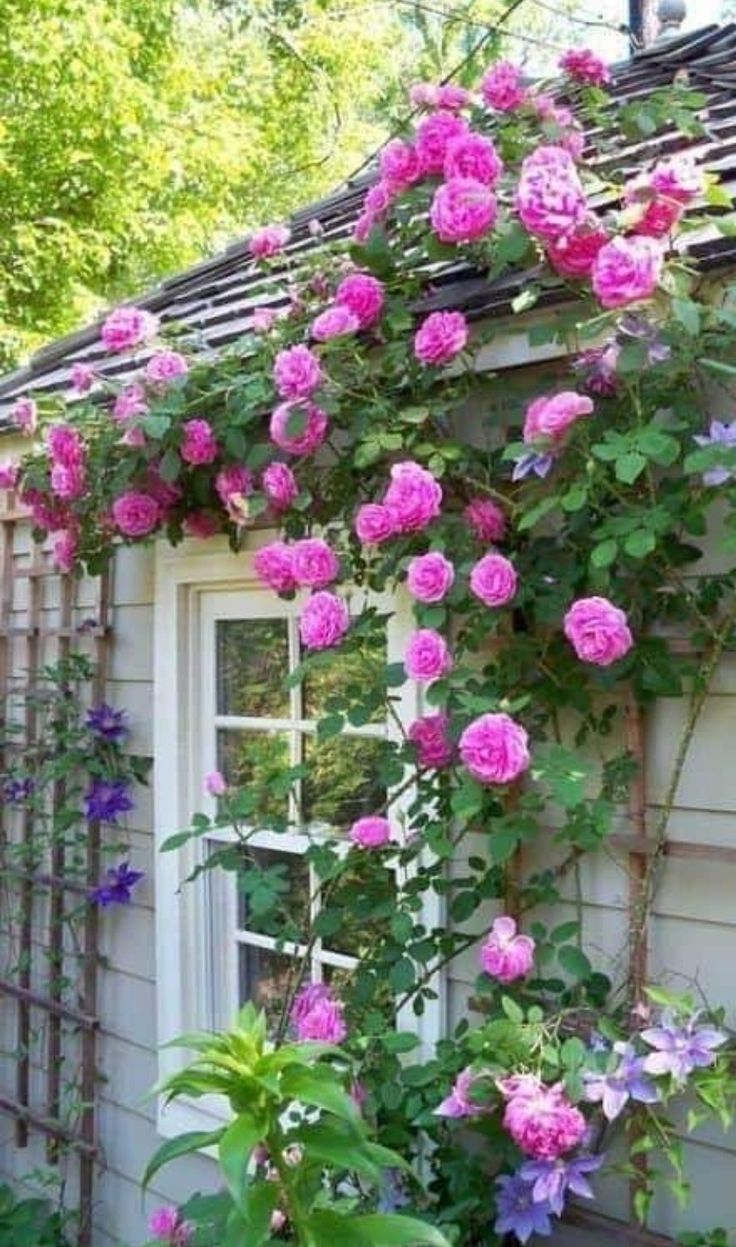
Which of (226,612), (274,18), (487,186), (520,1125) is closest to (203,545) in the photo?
(226,612)

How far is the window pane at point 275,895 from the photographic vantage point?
2.87m

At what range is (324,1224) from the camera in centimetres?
185

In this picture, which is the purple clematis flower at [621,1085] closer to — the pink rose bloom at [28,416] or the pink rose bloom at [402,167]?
the pink rose bloom at [402,167]

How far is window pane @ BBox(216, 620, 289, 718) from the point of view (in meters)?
3.45

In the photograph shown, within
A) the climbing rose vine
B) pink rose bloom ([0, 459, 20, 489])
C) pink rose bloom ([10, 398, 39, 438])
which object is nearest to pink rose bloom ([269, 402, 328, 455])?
the climbing rose vine

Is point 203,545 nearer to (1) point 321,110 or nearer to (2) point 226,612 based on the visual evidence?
(2) point 226,612

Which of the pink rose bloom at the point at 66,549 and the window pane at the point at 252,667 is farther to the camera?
the pink rose bloom at the point at 66,549

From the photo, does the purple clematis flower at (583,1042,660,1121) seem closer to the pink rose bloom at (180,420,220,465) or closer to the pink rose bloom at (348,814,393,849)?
the pink rose bloom at (348,814,393,849)

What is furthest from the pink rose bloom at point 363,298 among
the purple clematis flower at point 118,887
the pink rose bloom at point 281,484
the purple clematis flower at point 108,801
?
the purple clematis flower at point 118,887

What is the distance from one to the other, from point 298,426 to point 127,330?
73 centimetres

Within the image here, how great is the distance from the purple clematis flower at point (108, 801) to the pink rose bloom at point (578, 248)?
2.12 metres

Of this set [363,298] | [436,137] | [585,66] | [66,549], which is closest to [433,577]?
[363,298]

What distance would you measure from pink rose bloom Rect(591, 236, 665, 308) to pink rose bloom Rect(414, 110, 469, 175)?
56cm

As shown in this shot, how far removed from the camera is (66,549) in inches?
143
